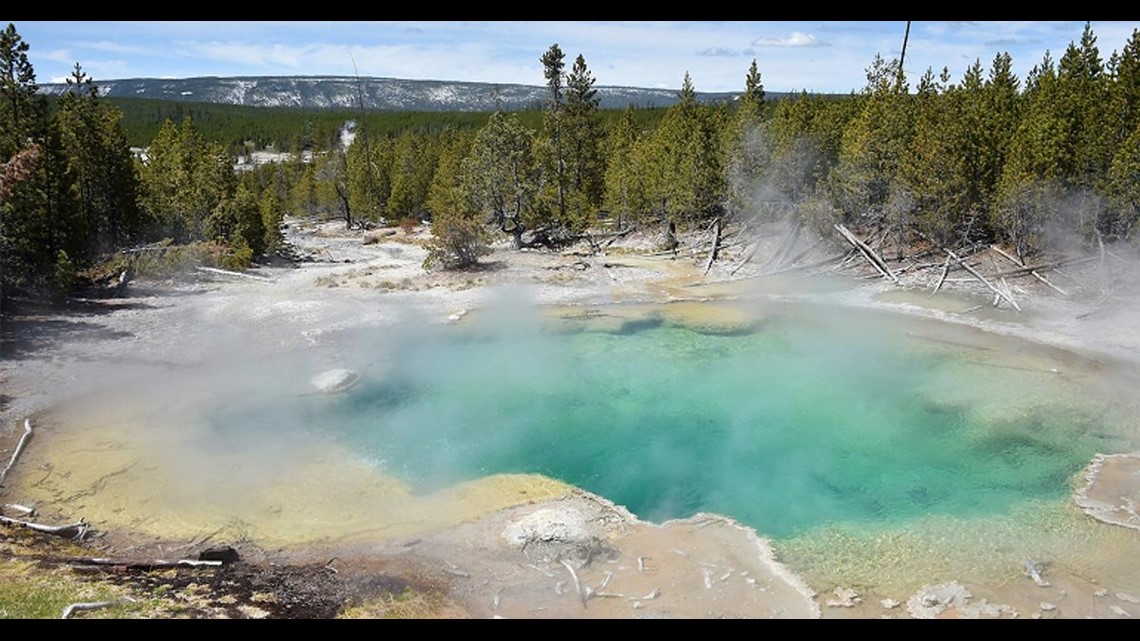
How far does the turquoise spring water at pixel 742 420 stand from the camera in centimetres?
1295

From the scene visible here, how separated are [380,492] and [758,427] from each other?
7789 millimetres

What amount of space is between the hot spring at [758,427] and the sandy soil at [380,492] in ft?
1.39

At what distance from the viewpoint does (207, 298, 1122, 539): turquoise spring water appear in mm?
12945

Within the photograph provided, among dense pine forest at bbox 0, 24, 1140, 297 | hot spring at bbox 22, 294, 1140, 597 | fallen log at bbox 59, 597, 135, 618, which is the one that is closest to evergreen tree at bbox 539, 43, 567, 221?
dense pine forest at bbox 0, 24, 1140, 297

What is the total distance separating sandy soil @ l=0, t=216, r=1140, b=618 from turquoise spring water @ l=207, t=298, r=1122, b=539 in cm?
106

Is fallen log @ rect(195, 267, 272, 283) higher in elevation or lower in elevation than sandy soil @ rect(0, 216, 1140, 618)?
higher

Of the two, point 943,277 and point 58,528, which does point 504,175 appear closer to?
point 943,277

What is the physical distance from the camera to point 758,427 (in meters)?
15.8

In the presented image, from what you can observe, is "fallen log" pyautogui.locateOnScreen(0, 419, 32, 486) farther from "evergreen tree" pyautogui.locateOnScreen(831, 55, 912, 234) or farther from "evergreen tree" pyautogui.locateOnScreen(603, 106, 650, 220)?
"evergreen tree" pyautogui.locateOnScreen(603, 106, 650, 220)

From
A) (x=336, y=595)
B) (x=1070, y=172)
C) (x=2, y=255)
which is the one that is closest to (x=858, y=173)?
(x=1070, y=172)
